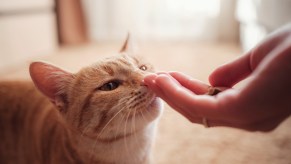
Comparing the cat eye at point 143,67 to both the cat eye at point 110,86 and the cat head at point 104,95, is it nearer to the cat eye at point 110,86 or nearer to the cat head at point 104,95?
the cat head at point 104,95

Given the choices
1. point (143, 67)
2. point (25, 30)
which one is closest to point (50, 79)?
point (143, 67)

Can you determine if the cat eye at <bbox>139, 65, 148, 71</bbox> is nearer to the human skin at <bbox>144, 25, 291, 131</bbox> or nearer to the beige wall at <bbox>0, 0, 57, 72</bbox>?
the human skin at <bbox>144, 25, 291, 131</bbox>

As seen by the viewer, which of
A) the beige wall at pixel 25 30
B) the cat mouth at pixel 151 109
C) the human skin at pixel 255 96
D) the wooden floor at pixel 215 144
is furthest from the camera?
the beige wall at pixel 25 30

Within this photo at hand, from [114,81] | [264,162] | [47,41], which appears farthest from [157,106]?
[47,41]

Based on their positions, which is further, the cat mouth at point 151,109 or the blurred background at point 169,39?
the blurred background at point 169,39

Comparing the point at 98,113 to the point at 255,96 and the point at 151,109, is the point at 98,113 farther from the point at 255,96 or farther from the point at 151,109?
the point at 255,96

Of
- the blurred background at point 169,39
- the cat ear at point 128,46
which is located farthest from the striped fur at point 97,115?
the blurred background at point 169,39

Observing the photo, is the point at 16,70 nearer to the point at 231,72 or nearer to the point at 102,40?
the point at 102,40
